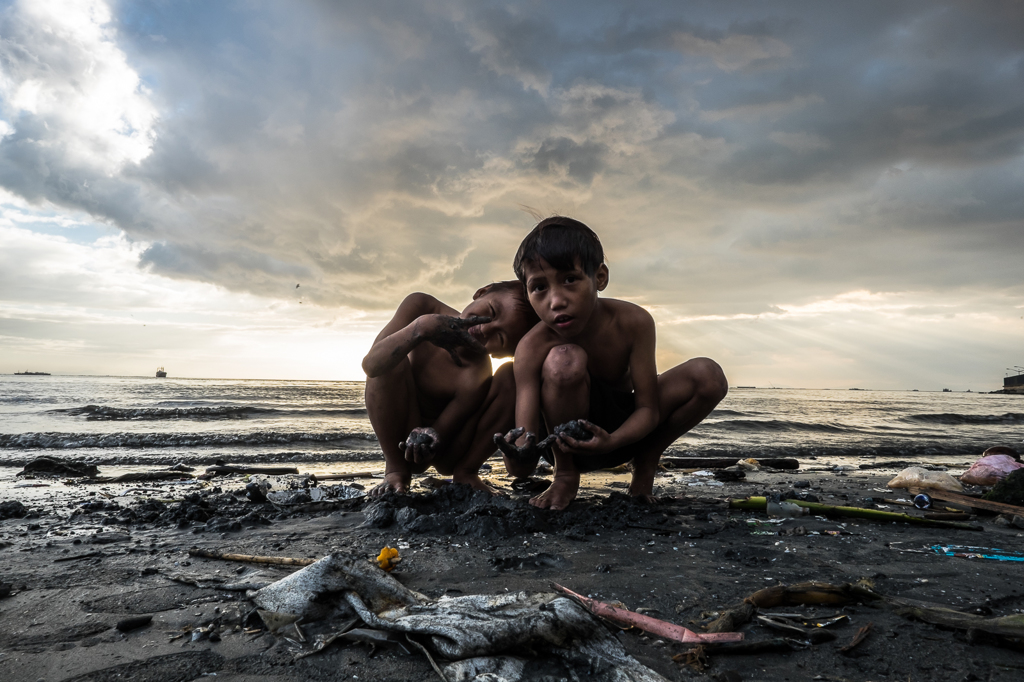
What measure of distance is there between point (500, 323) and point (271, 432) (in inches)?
304

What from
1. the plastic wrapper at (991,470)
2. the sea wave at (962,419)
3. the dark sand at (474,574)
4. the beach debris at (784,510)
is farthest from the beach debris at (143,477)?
the sea wave at (962,419)

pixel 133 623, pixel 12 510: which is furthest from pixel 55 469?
pixel 133 623

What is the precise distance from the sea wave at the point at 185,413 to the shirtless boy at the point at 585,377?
12.2m

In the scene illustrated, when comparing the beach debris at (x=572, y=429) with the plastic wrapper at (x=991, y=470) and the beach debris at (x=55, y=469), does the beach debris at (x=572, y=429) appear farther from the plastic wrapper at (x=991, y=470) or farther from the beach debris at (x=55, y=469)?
the beach debris at (x=55, y=469)

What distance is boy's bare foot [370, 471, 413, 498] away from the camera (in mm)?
3777

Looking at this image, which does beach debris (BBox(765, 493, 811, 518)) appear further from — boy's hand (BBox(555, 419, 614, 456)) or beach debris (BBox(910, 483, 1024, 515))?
beach debris (BBox(910, 483, 1024, 515))

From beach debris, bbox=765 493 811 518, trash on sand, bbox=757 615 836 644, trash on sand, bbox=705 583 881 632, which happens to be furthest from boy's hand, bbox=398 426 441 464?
beach debris, bbox=765 493 811 518

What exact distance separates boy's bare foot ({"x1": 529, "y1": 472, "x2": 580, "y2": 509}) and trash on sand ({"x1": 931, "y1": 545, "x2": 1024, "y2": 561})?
1.83m

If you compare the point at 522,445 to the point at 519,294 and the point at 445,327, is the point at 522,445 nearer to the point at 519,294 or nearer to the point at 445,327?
the point at 445,327

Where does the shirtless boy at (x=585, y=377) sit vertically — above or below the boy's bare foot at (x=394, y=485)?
above

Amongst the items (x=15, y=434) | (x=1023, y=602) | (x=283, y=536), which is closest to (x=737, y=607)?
(x=1023, y=602)

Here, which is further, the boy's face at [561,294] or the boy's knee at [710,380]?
the boy's knee at [710,380]

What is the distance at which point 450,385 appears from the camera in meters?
3.92

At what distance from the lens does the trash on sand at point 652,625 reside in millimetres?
1566
